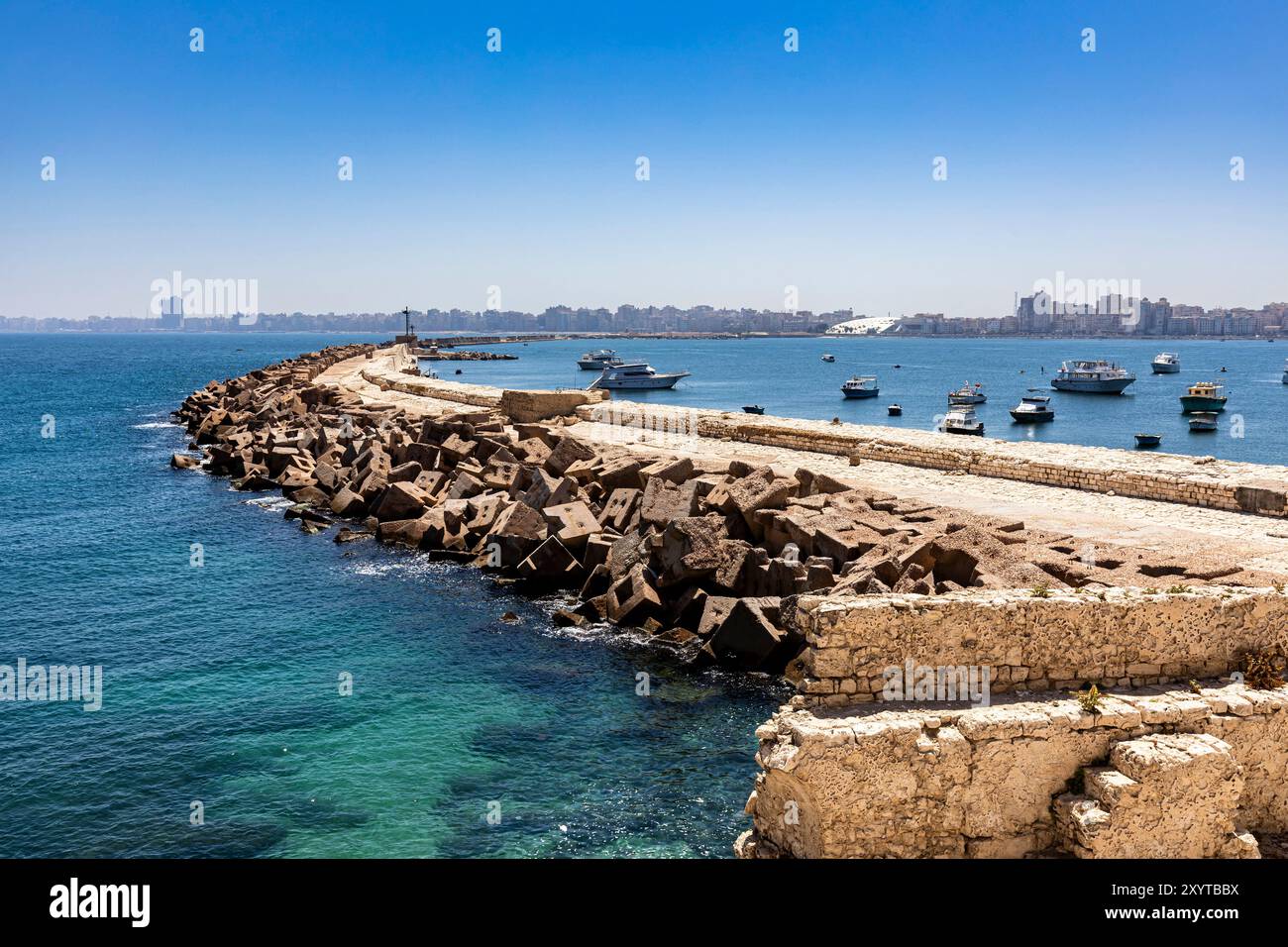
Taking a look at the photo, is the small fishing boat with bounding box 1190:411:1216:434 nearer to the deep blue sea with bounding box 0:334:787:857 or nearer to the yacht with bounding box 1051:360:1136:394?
the yacht with bounding box 1051:360:1136:394

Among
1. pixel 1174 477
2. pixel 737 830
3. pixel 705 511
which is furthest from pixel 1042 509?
pixel 737 830

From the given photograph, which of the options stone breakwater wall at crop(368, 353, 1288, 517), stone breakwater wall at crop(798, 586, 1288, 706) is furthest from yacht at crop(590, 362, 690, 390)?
stone breakwater wall at crop(798, 586, 1288, 706)

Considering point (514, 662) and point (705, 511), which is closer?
point (514, 662)

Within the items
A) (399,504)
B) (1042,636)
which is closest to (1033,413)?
(399,504)

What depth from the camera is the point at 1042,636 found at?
265 inches

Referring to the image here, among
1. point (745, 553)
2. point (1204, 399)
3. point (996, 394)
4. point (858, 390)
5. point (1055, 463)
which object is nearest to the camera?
point (745, 553)

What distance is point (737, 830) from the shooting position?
8844mm

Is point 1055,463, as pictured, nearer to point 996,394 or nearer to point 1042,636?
point 1042,636

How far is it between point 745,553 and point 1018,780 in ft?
27.7

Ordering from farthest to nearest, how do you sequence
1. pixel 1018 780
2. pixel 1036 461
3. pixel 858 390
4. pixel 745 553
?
pixel 858 390, pixel 1036 461, pixel 745 553, pixel 1018 780
